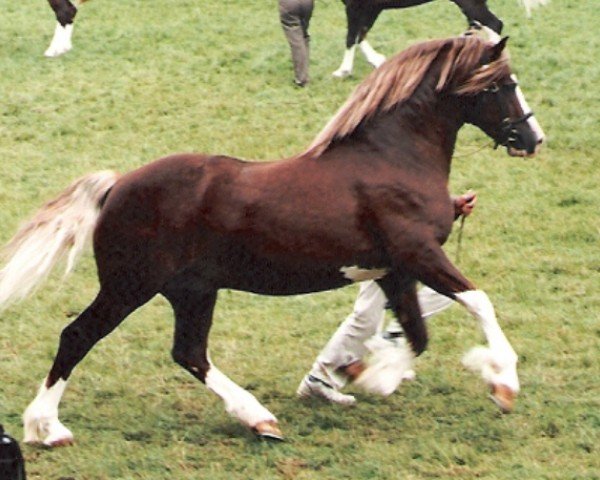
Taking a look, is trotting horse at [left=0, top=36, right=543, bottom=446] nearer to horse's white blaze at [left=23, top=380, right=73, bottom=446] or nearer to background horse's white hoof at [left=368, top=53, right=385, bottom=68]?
horse's white blaze at [left=23, top=380, right=73, bottom=446]

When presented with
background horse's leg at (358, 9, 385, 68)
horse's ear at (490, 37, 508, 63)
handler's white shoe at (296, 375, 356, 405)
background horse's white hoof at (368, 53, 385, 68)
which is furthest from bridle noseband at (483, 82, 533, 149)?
background horse's white hoof at (368, 53, 385, 68)

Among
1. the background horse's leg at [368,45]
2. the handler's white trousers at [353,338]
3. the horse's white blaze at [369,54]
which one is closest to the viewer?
the handler's white trousers at [353,338]

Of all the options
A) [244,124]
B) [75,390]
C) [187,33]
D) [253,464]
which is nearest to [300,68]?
[244,124]

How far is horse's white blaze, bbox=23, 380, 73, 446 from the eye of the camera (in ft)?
22.6

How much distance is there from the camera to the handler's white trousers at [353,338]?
7.46 meters

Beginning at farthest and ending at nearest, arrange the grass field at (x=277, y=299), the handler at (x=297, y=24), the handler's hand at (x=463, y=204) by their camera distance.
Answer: the handler at (x=297, y=24), the handler's hand at (x=463, y=204), the grass field at (x=277, y=299)

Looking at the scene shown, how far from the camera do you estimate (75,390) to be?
777cm

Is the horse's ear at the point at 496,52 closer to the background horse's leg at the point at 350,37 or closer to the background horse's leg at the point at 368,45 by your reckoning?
the background horse's leg at the point at 350,37

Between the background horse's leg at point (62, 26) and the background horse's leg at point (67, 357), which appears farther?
the background horse's leg at point (62, 26)

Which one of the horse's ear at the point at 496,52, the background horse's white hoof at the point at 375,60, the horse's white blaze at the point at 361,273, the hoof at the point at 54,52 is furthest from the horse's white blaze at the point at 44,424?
the hoof at the point at 54,52

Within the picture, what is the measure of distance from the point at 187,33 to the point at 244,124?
9.25 ft

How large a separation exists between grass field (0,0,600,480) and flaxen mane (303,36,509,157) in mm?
1483

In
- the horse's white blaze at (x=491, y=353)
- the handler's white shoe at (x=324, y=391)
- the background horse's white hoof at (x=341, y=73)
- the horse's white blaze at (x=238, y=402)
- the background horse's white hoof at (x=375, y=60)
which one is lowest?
the background horse's white hoof at (x=341, y=73)

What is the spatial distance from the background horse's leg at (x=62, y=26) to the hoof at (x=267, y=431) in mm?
9005
